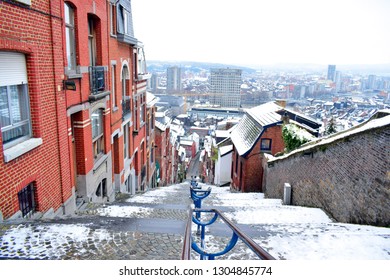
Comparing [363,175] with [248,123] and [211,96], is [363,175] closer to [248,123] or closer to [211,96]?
[248,123]

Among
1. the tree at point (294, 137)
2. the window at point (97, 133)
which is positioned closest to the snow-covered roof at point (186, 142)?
the tree at point (294, 137)

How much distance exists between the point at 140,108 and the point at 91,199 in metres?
9.89

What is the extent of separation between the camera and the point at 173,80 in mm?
189000

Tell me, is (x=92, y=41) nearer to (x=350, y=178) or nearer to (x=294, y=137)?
(x=350, y=178)

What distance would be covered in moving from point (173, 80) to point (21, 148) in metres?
188

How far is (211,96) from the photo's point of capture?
582 feet

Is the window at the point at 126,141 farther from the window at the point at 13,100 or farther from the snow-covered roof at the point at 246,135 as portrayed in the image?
the window at the point at 13,100

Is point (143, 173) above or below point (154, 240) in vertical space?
below

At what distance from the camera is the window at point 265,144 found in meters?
16.7

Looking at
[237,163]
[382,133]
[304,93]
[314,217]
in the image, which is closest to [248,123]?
[237,163]

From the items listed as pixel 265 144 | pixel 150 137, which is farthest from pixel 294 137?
pixel 150 137

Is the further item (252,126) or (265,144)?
(252,126)

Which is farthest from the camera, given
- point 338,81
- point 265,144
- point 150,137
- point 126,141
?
point 338,81

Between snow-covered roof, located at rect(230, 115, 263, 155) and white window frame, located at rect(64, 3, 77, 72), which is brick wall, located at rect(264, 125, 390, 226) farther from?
white window frame, located at rect(64, 3, 77, 72)
